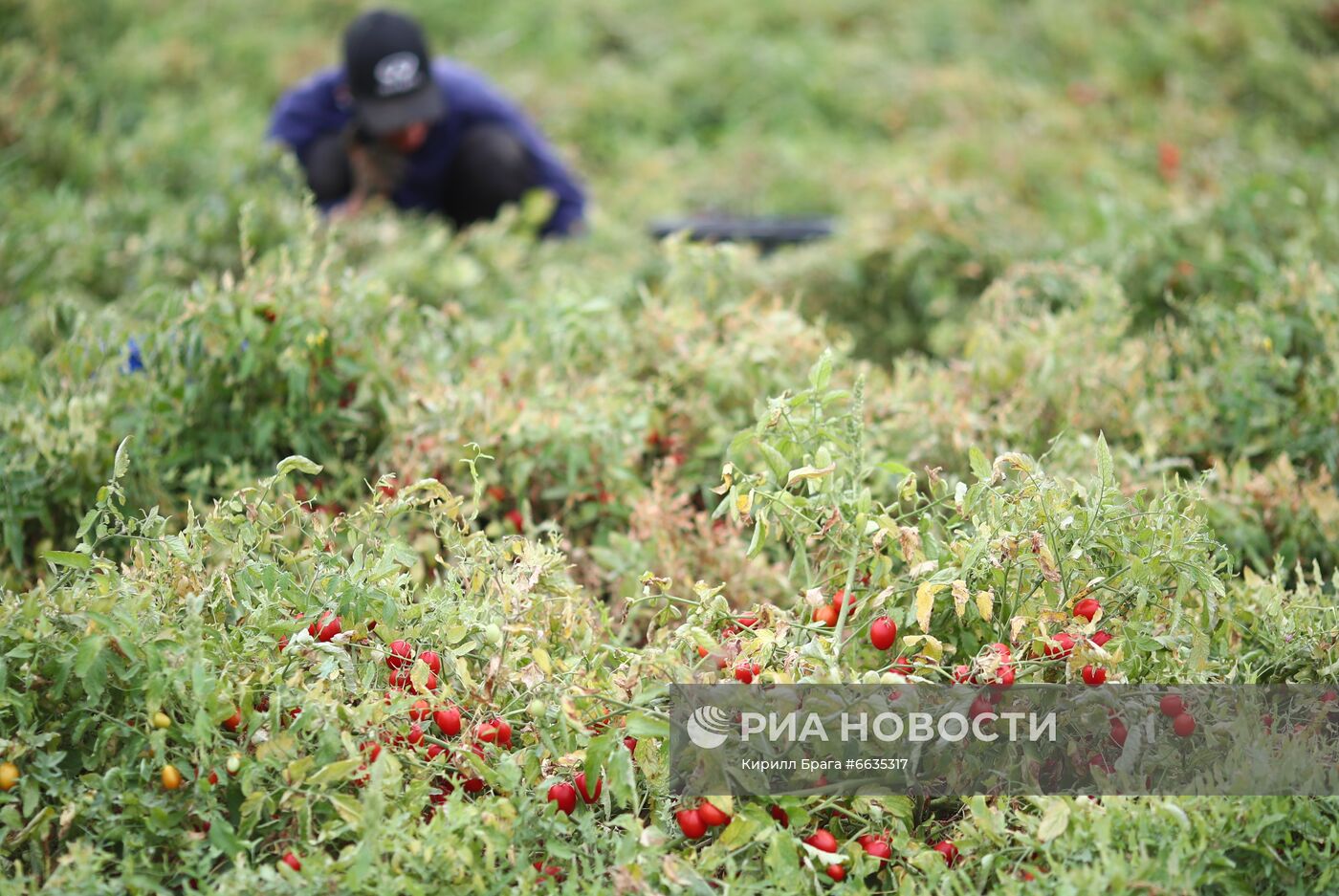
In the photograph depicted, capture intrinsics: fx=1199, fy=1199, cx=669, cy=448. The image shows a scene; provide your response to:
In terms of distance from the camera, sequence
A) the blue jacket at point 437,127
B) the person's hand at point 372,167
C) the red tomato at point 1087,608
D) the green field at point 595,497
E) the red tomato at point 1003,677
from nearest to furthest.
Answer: the green field at point 595,497
the red tomato at point 1003,677
the red tomato at point 1087,608
the person's hand at point 372,167
the blue jacket at point 437,127

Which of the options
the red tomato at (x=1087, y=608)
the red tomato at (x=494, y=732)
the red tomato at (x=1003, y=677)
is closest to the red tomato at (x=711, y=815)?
the red tomato at (x=494, y=732)

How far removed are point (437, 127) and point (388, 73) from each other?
45cm

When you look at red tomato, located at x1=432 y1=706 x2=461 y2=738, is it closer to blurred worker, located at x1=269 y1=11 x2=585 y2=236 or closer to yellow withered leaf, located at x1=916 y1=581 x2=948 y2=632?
yellow withered leaf, located at x1=916 y1=581 x2=948 y2=632

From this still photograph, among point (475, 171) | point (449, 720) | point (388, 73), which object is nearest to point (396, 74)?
point (388, 73)

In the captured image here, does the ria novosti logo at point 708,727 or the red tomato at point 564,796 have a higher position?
the ria novosti logo at point 708,727

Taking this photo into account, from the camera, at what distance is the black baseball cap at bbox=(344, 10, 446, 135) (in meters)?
4.71

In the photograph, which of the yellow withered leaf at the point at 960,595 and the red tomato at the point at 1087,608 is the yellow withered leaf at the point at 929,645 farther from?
the red tomato at the point at 1087,608

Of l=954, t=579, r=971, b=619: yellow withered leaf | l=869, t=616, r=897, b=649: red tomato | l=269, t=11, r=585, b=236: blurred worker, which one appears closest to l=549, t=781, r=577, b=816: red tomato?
l=869, t=616, r=897, b=649: red tomato

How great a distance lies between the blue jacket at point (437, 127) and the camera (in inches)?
202

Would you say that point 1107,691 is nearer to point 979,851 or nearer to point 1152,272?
point 979,851

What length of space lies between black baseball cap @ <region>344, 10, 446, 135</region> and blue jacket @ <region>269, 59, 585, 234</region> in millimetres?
275

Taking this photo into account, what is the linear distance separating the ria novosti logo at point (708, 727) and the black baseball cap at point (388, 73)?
3.61 m

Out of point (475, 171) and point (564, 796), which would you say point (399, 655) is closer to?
point (564, 796)

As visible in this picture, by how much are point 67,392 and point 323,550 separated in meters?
1.19
